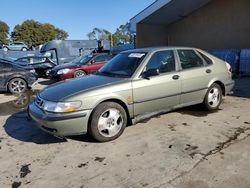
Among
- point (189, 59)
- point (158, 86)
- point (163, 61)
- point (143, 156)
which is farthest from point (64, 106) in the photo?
point (189, 59)

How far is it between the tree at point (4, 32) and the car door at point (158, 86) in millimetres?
64730

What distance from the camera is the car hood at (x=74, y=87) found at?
15.2 feet

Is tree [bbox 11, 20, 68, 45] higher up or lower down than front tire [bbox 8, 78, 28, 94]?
higher up

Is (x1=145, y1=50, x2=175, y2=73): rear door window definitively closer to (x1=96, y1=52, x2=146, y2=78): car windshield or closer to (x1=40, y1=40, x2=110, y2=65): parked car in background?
(x1=96, y1=52, x2=146, y2=78): car windshield

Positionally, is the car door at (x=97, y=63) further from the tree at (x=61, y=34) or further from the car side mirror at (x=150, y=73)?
the tree at (x=61, y=34)

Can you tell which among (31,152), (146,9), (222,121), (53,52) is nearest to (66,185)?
(31,152)

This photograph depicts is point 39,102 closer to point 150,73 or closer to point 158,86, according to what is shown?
point 150,73

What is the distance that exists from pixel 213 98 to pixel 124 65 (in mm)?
2227

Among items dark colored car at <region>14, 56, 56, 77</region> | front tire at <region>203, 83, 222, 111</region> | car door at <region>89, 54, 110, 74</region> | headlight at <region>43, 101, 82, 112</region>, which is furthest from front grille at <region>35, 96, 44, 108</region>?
dark colored car at <region>14, 56, 56, 77</region>

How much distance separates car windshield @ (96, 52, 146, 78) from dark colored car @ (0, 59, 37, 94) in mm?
5929

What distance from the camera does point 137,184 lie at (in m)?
3.41

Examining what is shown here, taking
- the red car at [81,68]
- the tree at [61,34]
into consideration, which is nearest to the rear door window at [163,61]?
the red car at [81,68]

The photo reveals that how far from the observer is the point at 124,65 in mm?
5609

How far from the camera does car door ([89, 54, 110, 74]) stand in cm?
1271
